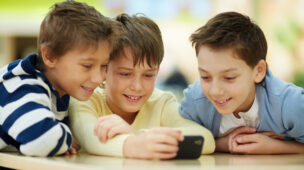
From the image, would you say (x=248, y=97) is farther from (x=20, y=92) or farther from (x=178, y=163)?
(x=20, y=92)

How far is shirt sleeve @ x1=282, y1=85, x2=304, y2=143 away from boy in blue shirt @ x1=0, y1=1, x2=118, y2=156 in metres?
0.50

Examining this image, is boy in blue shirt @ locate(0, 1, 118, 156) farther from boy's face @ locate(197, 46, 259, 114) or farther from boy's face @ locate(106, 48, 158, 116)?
boy's face @ locate(197, 46, 259, 114)

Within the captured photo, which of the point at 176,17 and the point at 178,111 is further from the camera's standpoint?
the point at 176,17

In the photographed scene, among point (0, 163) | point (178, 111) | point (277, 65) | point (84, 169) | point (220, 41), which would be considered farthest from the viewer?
point (277, 65)

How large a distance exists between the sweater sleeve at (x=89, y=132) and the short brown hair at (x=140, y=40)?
0.18 meters

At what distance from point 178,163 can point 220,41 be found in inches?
15.9

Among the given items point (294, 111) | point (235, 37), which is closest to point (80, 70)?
point (235, 37)

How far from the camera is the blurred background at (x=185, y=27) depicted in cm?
385

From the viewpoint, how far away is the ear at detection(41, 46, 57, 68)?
1.07 m

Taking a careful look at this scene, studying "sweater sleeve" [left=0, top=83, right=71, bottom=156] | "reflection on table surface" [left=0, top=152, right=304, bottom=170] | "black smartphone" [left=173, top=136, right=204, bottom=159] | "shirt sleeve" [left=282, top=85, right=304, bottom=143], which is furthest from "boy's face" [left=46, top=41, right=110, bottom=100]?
"shirt sleeve" [left=282, top=85, right=304, bottom=143]

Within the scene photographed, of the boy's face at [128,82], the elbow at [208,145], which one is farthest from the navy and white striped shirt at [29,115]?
the elbow at [208,145]

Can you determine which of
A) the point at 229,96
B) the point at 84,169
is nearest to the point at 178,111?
the point at 229,96

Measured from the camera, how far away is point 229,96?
1.05 meters

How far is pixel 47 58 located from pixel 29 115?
225 millimetres
